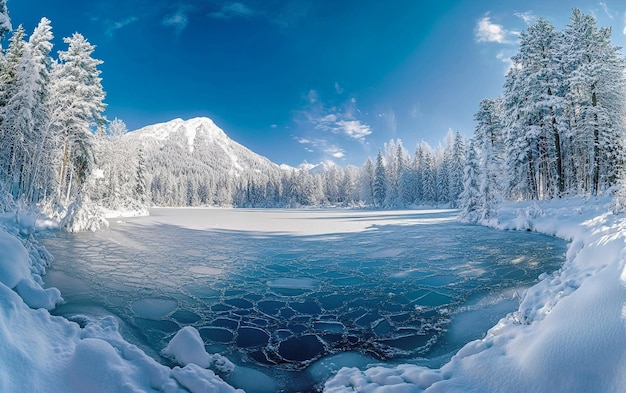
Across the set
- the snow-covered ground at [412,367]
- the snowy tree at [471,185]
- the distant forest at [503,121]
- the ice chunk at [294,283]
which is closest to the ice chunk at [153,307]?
the snow-covered ground at [412,367]

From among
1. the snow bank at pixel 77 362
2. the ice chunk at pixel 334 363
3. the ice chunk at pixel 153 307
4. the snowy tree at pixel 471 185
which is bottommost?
the ice chunk at pixel 334 363

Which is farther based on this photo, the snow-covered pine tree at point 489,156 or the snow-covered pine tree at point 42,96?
the snow-covered pine tree at point 489,156

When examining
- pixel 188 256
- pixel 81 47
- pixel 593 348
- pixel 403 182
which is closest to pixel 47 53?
pixel 81 47

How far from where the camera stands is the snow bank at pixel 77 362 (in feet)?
9.56

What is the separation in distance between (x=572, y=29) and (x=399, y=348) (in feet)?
106

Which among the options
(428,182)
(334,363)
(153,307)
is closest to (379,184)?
(428,182)

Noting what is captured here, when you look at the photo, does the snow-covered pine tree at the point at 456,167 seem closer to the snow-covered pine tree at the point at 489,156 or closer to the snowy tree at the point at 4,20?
the snow-covered pine tree at the point at 489,156

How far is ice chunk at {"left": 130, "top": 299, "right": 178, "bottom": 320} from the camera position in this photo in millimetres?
6367

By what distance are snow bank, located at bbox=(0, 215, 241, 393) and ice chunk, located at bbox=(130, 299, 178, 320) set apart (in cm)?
131

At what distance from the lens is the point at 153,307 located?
682 cm

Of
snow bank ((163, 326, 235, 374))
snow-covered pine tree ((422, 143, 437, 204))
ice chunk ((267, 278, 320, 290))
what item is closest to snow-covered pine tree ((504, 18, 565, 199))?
ice chunk ((267, 278, 320, 290))

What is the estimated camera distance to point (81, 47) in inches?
1059

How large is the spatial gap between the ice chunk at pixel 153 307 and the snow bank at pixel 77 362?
131 centimetres

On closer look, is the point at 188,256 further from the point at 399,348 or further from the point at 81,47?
the point at 81,47
